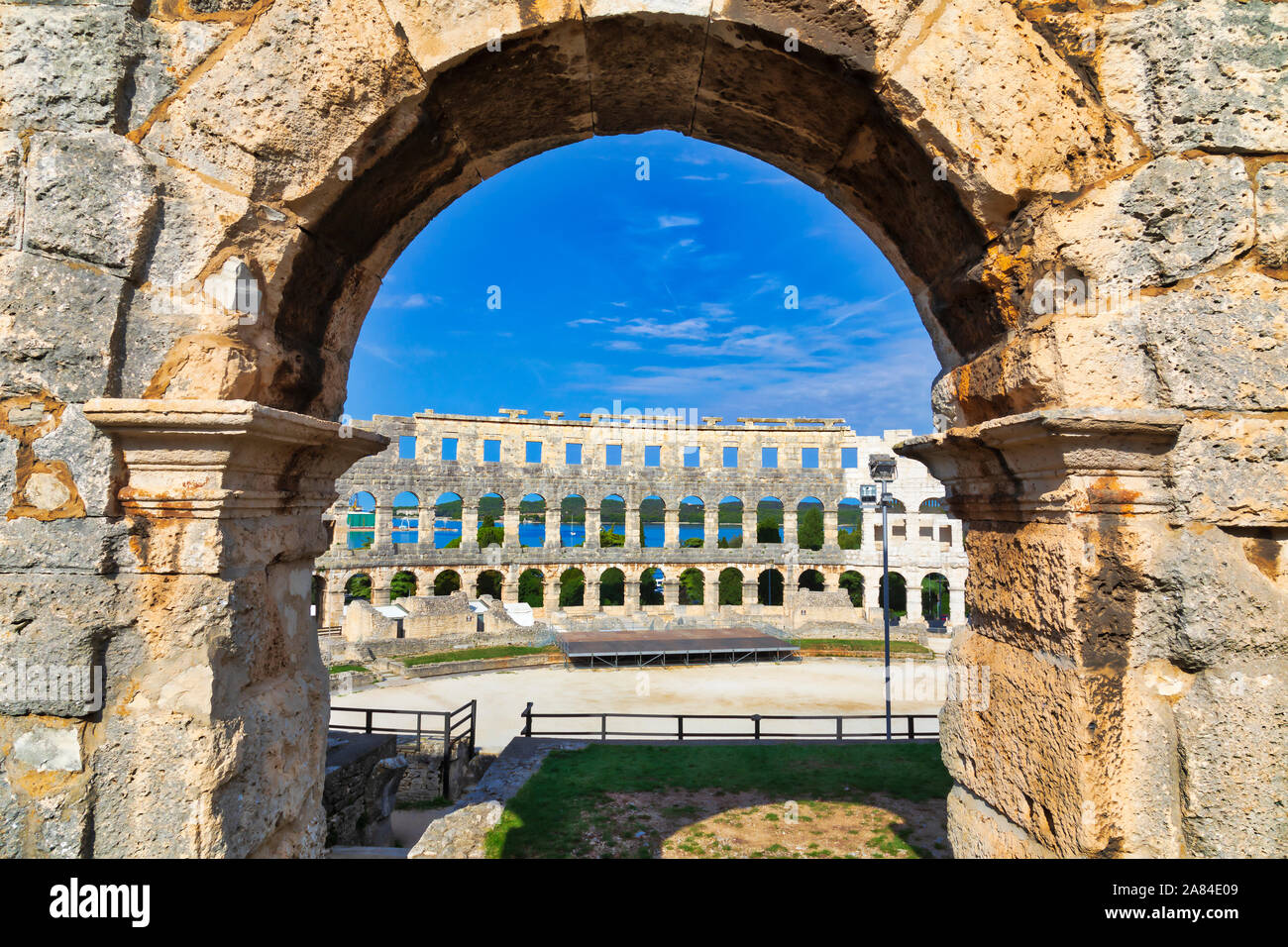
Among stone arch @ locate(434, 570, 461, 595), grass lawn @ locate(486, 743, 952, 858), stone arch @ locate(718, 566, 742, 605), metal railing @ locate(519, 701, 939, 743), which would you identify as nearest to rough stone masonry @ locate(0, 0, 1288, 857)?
grass lawn @ locate(486, 743, 952, 858)

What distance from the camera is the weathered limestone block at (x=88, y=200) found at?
2191 mm

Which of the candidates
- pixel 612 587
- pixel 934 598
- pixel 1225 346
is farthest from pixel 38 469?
pixel 934 598

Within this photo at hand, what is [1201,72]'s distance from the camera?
2.29 metres

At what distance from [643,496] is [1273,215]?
28249 mm

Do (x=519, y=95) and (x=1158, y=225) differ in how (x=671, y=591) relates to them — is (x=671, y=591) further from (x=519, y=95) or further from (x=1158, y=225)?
(x=1158, y=225)

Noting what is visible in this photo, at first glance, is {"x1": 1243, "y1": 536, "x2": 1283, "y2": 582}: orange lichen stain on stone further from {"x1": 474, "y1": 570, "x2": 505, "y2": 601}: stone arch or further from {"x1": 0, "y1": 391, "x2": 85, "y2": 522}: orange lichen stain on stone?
{"x1": 474, "y1": 570, "x2": 505, "y2": 601}: stone arch

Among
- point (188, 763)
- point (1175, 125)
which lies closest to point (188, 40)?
point (188, 763)

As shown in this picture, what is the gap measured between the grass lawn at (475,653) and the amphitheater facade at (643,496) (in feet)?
17.9

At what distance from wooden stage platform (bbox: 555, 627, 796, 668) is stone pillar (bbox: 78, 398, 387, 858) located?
1821cm

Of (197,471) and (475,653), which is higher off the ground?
(197,471)

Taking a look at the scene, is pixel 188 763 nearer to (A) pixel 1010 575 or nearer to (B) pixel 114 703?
(B) pixel 114 703

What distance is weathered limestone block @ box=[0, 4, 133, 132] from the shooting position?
2238 millimetres

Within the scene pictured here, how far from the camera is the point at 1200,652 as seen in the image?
2.15 meters

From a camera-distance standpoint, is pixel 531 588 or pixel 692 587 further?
pixel 692 587
